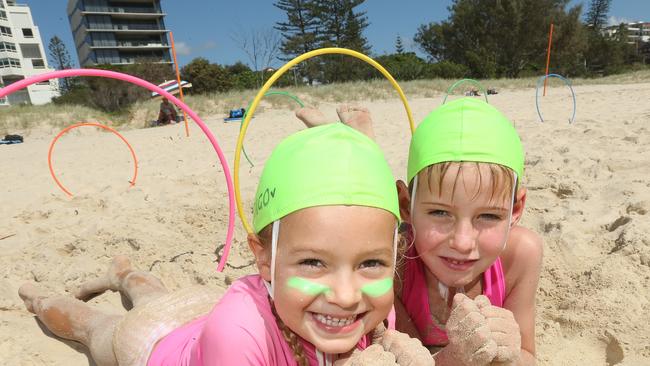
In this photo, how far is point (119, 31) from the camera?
186 ft

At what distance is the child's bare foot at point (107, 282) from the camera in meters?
2.95

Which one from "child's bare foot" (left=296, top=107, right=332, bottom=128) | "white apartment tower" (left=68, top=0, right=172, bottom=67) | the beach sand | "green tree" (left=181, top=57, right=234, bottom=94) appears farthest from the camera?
"white apartment tower" (left=68, top=0, right=172, bottom=67)

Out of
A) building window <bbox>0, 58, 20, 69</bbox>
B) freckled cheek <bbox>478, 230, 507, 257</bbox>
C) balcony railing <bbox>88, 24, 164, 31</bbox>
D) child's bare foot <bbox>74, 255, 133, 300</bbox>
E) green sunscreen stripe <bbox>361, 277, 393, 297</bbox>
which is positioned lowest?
child's bare foot <bbox>74, 255, 133, 300</bbox>

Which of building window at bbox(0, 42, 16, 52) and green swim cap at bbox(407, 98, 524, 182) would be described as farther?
building window at bbox(0, 42, 16, 52)

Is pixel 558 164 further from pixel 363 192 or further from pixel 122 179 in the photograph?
pixel 122 179

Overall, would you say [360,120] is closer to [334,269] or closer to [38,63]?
[334,269]

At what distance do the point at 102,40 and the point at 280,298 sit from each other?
65617 millimetres

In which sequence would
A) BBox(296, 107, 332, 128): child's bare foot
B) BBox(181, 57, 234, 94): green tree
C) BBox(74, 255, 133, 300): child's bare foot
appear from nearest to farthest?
BBox(74, 255, 133, 300): child's bare foot < BBox(296, 107, 332, 128): child's bare foot < BBox(181, 57, 234, 94): green tree

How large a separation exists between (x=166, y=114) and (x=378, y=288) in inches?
585

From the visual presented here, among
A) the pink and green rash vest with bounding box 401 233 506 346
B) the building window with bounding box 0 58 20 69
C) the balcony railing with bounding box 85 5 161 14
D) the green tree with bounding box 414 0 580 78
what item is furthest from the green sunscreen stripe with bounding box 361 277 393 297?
the building window with bounding box 0 58 20 69

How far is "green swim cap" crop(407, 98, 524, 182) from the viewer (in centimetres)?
171

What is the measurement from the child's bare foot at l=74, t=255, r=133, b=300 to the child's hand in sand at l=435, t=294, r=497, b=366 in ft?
7.83

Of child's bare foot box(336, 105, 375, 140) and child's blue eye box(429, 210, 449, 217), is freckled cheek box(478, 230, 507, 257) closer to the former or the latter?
child's blue eye box(429, 210, 449, 217)

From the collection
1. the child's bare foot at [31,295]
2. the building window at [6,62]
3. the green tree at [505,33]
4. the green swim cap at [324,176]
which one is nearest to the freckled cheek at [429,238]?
the green swim cap at [324,176]
